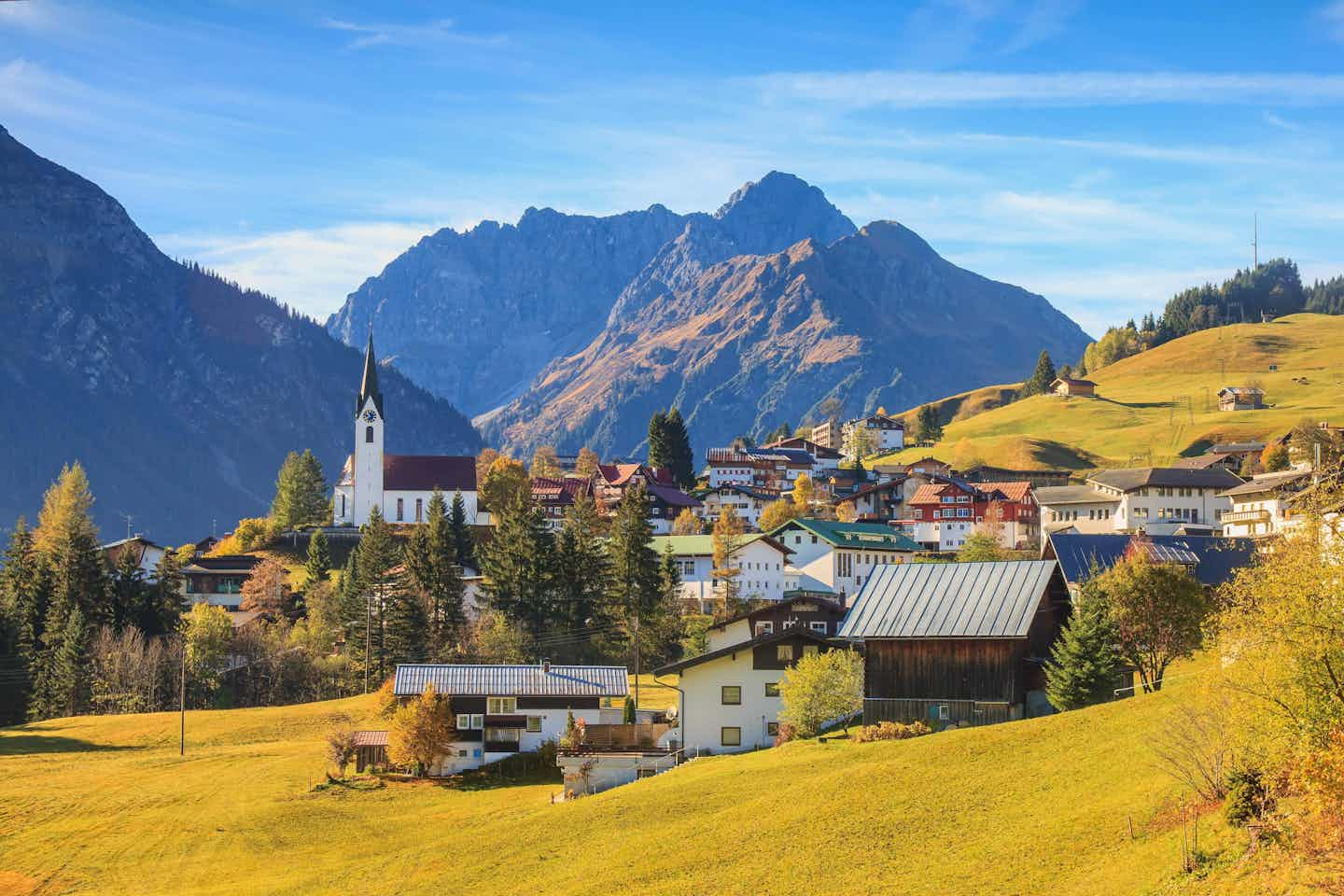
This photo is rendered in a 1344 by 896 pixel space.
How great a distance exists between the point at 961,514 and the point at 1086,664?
99960 millimetres

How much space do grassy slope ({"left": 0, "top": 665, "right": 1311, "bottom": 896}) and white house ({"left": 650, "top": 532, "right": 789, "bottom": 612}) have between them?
51131 millimetres

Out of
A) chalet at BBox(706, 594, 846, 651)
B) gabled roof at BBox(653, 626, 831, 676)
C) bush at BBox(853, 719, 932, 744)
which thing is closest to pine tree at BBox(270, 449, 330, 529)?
chalet at BBox(706, 594, 846, 651)

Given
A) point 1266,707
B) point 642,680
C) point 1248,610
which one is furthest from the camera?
point 642,680

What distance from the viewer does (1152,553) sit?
78.1 meters

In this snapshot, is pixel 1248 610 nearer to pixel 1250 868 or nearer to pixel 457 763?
pixel 1250 868

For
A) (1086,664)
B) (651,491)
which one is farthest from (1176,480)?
(1086,664)

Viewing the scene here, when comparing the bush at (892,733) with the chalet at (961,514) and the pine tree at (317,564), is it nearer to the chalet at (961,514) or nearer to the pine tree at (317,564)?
the pine tree at (317,564)

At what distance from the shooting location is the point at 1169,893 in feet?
96.9

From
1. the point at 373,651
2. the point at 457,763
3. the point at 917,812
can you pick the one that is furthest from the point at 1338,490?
the point at 373,651

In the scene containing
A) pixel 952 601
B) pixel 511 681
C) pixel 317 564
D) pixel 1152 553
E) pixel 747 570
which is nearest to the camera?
pixel 952 601

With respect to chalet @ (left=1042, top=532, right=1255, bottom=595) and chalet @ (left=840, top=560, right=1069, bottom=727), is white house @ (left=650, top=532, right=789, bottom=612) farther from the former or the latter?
chalet @ (left=840, top=560, right=1069, bottom=727)

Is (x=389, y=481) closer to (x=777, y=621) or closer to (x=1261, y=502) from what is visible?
(x=777, y=621)

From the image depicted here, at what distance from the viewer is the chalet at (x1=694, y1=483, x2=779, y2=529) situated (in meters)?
171

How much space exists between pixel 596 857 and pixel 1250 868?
20.2 meters
